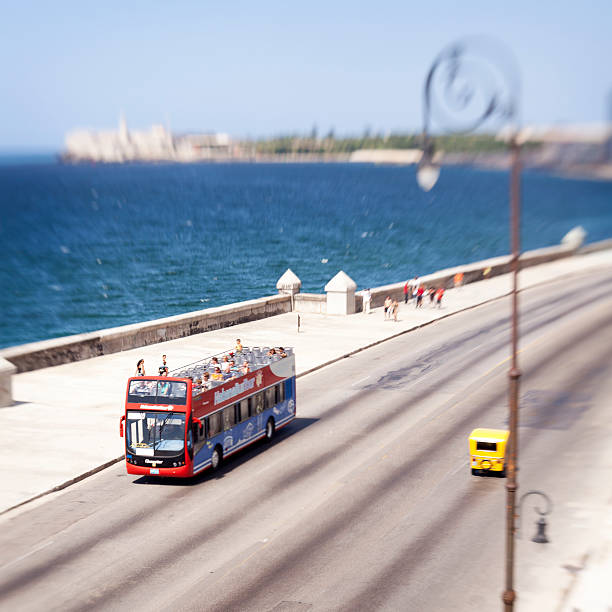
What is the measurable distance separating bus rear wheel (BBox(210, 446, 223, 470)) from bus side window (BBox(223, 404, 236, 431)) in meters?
0.68

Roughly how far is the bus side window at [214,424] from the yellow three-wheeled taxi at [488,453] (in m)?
7.50

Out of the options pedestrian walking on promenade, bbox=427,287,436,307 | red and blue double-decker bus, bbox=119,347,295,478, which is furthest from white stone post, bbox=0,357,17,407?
pedestrian walking on promenade, bbox=427,287,436,307

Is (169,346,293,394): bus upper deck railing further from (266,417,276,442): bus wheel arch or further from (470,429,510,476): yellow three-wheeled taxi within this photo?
(470,429,510,476): yellow three-wheeled taxi

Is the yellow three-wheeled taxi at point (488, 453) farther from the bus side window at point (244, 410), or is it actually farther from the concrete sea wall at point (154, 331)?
the concrete sea wall at point (154, 331)

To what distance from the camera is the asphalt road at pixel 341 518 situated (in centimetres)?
1936

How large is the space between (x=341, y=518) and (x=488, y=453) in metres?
5.54

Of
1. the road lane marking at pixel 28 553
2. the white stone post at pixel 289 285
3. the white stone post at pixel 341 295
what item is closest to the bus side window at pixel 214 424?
Result: the road lane marking at pixel 28 553

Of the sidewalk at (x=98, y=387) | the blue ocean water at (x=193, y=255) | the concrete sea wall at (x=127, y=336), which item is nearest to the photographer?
the sidewalk at (x=98, y=387)

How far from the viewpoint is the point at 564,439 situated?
31.0 m

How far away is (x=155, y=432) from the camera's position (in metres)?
26.2

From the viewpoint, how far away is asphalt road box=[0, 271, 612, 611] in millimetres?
19359

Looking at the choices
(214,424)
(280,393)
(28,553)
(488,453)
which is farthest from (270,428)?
(28,553)

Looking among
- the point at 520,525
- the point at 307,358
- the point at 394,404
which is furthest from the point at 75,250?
the point at 520,525

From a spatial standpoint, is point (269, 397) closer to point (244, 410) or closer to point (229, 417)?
point (244, 410)
